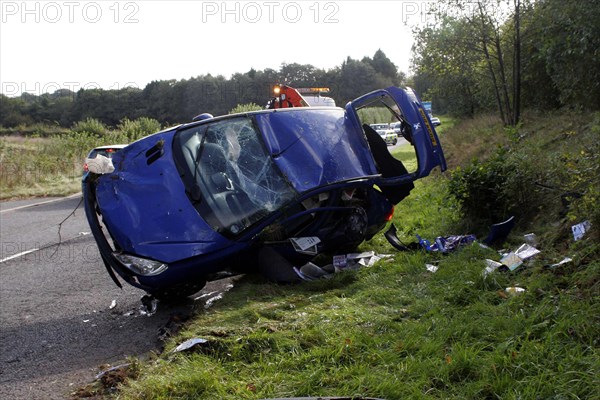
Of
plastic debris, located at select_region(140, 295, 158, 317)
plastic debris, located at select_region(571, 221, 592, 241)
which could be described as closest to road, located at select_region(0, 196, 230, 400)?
plastic debris, located at select_region(140, 295, 158, 317)

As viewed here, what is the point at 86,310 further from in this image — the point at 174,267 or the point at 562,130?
the point at 562,130

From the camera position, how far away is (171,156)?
5629mm

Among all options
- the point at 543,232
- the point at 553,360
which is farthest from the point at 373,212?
the point at 553,360

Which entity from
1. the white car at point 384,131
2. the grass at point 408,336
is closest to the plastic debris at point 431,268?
the grass at point 408,336

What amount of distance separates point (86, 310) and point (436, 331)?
368 cm

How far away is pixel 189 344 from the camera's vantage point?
4039 millimetres

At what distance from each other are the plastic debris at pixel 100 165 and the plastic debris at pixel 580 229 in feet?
14.1

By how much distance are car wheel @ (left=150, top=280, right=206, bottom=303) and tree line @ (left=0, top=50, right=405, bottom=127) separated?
13.5 m

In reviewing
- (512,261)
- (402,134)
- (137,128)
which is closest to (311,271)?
(512,261)

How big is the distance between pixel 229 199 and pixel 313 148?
44.4 inches

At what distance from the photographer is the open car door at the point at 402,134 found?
264 inches

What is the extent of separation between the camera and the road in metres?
4.23

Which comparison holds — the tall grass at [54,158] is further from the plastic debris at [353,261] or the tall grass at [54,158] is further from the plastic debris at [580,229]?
the plastic debris at [580,229]

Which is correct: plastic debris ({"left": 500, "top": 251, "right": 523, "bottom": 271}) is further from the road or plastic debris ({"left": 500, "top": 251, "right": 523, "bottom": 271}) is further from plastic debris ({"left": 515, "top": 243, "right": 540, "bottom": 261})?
the road
